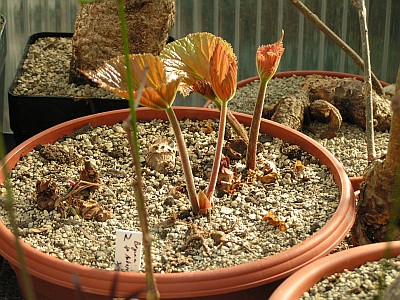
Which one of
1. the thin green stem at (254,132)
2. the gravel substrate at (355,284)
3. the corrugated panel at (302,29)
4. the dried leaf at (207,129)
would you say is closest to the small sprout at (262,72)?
the thin green stem at (254,132)

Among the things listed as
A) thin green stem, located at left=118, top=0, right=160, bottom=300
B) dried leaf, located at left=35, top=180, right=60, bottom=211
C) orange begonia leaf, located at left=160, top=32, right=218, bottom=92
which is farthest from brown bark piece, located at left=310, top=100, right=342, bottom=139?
thin green stem, located at left=118, top=0, right=160, bottom=300

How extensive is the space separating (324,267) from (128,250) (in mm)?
413

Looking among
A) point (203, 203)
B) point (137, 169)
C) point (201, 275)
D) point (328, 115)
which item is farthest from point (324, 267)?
point (328, 115)

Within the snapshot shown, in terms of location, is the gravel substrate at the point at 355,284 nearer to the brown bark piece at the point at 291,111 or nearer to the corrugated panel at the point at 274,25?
the brown bark piece at the point at 291,111

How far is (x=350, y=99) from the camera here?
8.52 ft

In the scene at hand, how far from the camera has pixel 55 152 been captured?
2.10m

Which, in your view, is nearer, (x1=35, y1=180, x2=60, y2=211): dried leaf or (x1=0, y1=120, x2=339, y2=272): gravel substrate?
(x1=0, y1=120, x2=339, y2=272): gravel substrate

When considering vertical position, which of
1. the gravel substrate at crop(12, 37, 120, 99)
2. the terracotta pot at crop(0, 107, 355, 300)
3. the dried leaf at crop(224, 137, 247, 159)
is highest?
the gravel substrate at crop(12, 37, 120, 99)

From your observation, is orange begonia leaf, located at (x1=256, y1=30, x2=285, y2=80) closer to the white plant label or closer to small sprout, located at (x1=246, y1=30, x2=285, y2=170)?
small sprout, located at (x1=246, y1=30, x2=285, y2=170)

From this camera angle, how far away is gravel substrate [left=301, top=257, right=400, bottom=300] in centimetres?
150

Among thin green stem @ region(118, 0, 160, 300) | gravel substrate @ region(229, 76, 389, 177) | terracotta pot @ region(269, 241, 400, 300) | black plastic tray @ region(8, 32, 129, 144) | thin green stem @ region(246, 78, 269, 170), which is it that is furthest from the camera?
black plastic tray @ region(8, 32, 129, 144)

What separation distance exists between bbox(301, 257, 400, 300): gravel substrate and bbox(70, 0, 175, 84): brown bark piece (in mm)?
1246

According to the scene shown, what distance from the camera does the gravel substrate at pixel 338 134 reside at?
2.40 m

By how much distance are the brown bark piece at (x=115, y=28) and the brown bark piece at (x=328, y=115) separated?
0.55 metres
